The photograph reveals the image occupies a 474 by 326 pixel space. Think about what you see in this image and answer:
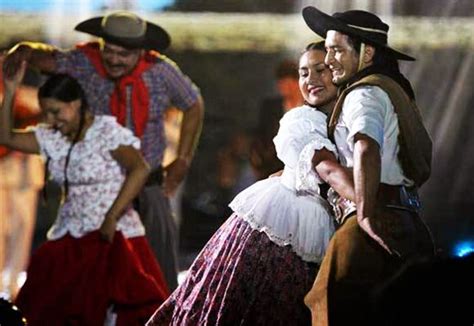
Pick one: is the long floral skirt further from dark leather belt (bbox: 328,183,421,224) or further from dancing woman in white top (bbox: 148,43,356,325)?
dark leather belt (bbox: 328,183,421,224)

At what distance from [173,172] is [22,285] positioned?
88cm

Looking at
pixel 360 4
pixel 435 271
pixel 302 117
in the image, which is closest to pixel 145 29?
pixel 360 4

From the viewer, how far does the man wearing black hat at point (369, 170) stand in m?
6.30

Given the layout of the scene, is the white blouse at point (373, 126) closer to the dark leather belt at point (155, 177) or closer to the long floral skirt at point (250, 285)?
the long floral skirt at point (250, 285)

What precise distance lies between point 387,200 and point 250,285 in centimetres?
58

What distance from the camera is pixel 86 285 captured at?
23.8 ft

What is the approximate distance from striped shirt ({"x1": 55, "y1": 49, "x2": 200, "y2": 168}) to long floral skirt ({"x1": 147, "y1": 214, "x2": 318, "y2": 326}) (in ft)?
4.32

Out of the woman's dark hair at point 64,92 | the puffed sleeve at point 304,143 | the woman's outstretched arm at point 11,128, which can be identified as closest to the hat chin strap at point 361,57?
the puffed sleeve at point 304,143

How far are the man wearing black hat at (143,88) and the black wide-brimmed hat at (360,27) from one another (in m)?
1.20

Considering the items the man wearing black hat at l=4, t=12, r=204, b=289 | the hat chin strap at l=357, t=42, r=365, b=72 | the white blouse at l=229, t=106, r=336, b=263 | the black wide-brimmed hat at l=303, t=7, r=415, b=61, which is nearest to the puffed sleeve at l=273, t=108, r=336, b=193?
the white blouse at l=229, t=106, r=336, b=263

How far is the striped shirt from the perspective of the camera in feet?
25.1

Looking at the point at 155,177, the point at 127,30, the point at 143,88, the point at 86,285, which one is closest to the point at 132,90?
the point at 143,88

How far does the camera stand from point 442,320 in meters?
6.05

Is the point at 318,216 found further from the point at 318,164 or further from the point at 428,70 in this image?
the point at 428,70
